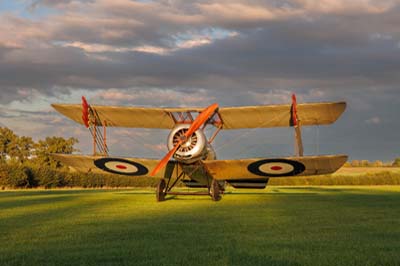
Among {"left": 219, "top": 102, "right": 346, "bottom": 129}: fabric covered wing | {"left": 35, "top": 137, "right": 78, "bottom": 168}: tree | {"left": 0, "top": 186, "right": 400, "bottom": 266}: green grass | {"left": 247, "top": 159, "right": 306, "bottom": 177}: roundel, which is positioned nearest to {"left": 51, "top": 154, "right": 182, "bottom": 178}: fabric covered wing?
{"left": 219, "top": 102, "right": 346, "bottom": 129}: fabric covered wing

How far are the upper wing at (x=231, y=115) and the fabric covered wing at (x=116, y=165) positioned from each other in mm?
1640

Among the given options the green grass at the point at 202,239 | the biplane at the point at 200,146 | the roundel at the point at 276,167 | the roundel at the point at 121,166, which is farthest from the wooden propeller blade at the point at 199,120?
the green grass at the point at 202,239

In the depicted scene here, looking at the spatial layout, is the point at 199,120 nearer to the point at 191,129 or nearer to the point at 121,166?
the point at 191,129

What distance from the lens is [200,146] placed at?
669 inches

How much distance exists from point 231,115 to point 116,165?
4.43 meters

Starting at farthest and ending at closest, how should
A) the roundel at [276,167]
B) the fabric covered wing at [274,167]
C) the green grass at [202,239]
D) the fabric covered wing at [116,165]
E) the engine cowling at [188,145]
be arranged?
the fabric covered wing at [116,165], the roundel at [276,167], the engine cowling at [188,145], the fabric covered wing at [274,167], the green grass at [202,239]

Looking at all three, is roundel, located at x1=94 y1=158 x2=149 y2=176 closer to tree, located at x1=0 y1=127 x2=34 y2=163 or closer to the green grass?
the green grass

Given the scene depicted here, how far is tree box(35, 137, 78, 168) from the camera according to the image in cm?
5891

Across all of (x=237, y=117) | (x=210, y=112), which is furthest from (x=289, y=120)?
(x=210, y=112)

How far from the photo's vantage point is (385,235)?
796 cm

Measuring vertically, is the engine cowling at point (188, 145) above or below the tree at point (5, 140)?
below

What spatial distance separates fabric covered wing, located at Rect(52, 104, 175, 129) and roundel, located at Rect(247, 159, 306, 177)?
3651mm

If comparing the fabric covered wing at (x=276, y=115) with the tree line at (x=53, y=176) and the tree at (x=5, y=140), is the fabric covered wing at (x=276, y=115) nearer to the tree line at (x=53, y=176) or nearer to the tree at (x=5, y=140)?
the tree line at (x=53, y=176)

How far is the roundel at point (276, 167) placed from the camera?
1711cm
